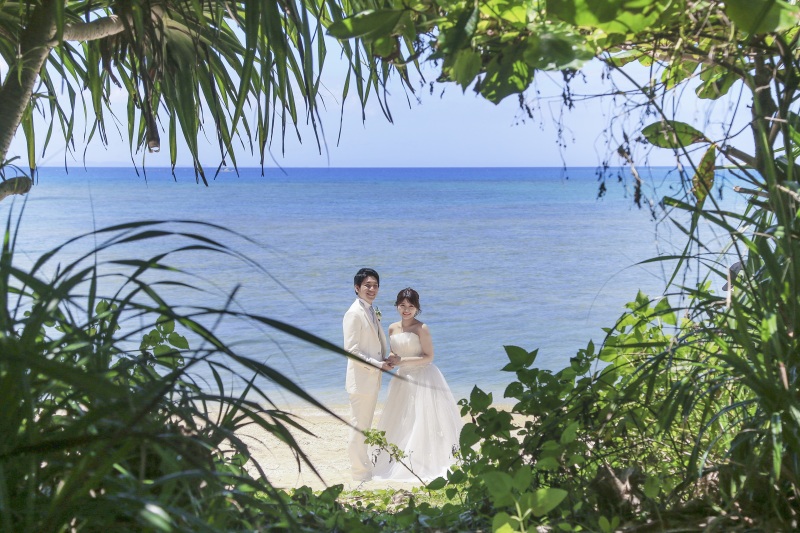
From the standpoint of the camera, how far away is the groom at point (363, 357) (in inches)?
241

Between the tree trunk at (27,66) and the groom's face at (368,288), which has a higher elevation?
the tree trunk at (27,66)

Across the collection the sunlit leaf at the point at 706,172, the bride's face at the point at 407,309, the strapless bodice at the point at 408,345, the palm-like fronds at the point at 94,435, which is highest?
the sunlit leaf at the point at 706,172

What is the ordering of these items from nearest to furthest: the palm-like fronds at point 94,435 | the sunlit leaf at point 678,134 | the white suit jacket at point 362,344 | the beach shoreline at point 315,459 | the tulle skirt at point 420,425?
the palm-like fronds at point 94,435 < the sunlit leaf at point 678,134 < the beach shoreline at point 315,459 < the white suit jacket at point 362,344 < the tulle skirt at point 420,425

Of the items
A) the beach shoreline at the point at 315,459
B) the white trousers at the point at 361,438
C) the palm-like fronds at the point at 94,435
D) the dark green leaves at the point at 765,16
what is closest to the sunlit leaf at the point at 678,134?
the dark green leaves at the point at 765,16

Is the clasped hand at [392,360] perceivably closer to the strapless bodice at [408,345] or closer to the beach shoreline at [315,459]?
the strapless bodice at [408,345]

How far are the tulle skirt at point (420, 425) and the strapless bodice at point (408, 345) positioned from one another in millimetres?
114

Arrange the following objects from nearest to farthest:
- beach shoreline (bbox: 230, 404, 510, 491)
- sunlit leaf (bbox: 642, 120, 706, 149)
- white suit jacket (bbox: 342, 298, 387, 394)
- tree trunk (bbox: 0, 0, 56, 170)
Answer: sunlit leaf (bbox: 642, 120, 706, 149)
tree trunk (bbox: 0, 0, 56, 170)
beach shoreline (bbox: 230, 404, 510, 491)
white suit jacket (bbox: 342, 298, 387, 394)

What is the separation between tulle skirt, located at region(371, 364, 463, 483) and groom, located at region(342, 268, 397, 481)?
0.17 metres

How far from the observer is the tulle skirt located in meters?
6.34

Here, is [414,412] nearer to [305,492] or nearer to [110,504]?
[305,492]

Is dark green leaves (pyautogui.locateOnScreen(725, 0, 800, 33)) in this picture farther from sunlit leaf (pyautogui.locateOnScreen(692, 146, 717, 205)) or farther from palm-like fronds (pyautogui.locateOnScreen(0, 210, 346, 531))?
palm-like fronds (pyautogui.locateOnScreen(0, 210, 346, 531))

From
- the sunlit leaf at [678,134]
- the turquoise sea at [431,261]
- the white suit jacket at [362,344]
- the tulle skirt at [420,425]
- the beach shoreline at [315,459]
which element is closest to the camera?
the sunlit leaf at [678,134]

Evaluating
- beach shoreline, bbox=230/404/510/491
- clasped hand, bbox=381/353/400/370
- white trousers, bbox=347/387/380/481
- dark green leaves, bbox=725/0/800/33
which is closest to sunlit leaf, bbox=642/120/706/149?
dark green leaves, bbox=725/0/800/33

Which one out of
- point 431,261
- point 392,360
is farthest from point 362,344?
point 431,261
